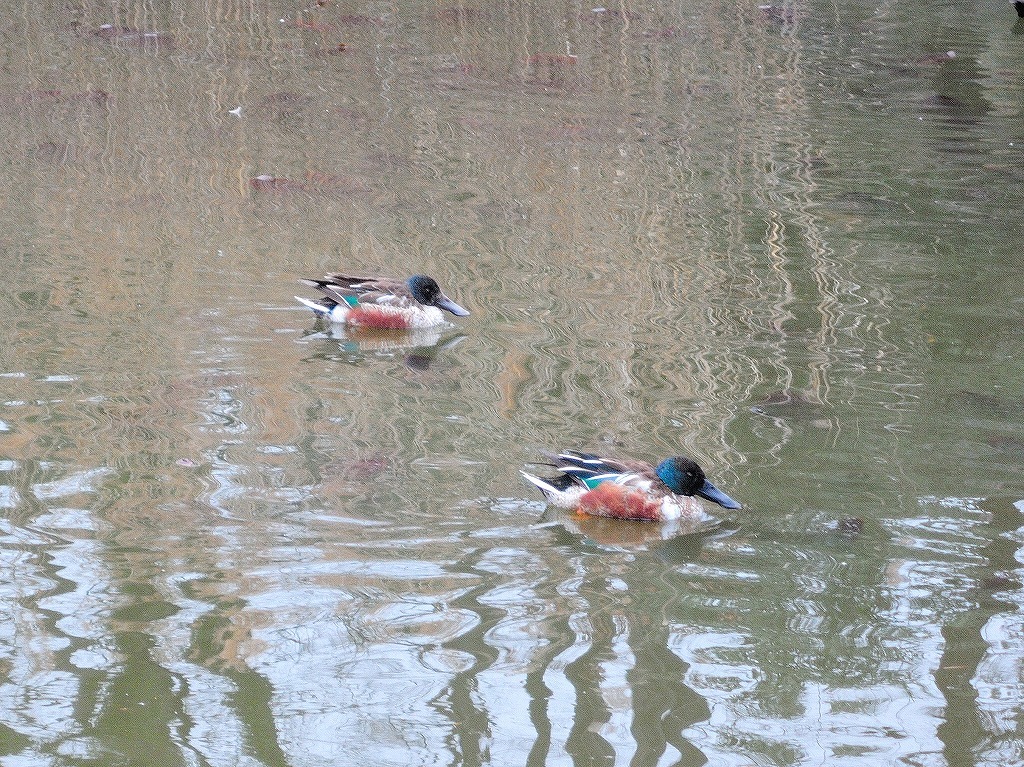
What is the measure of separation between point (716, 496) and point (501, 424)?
1.38 metres

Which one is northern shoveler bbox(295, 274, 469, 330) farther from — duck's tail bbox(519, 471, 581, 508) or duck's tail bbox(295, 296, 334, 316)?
duck's tail bbox(519, 471, 581, 508)

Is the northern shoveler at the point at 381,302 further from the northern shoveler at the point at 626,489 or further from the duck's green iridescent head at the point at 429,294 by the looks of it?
the northern shoveler at the point at 626,489

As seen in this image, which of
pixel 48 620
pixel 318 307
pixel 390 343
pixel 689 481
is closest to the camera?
pixel 48 620

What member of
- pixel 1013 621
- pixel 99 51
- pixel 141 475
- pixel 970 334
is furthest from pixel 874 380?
pixel 99 51

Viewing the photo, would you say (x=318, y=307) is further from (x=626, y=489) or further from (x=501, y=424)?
(x=626, y=489)

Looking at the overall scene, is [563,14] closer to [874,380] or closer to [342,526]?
[874,380]

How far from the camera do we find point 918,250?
9695 mm

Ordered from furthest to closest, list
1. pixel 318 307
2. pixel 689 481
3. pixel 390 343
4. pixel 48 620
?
pixel 390 343 < pixel 318 307 < pixel 689 481 < pixel 48 620

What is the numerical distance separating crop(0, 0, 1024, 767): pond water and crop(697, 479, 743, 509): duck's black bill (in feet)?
0.58

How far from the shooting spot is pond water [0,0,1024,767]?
14.9 ft

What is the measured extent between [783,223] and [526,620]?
611 cm

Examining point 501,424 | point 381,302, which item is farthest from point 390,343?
point 501,424

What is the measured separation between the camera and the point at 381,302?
328 inches

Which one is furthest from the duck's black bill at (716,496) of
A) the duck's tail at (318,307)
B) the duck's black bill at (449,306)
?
the duck's tail at (318,307)
